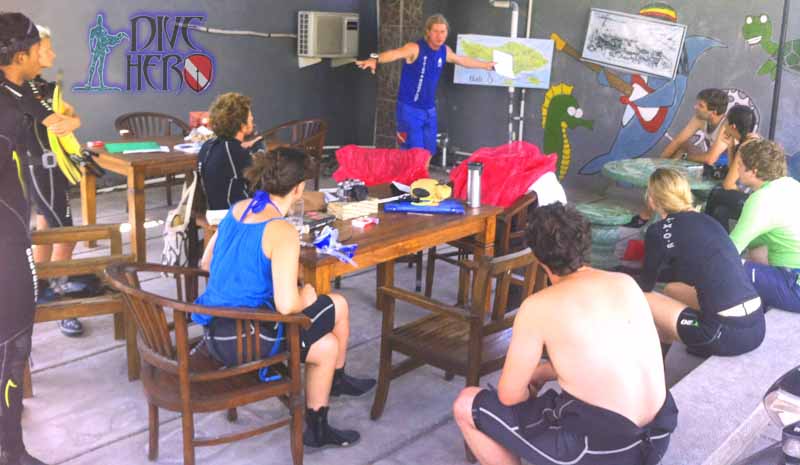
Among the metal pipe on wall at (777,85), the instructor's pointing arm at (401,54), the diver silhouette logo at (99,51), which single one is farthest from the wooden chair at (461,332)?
the diver silhouette logo at (99,51)

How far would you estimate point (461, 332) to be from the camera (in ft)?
11.1

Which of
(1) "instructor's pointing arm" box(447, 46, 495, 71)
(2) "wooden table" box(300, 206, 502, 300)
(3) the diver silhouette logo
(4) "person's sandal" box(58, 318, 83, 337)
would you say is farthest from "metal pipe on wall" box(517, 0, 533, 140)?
(4) "person's sandal" box(58, 318, 83, 337)

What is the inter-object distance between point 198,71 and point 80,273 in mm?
4313

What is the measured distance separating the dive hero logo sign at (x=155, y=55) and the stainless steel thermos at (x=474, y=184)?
4.14 metres

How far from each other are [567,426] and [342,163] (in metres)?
2.67

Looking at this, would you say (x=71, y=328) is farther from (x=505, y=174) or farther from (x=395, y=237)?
(x=505, y=174)

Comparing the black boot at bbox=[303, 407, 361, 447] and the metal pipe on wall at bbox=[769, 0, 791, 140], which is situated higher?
the metal pipe on wall at bbox=[769, 0, 791, 140]

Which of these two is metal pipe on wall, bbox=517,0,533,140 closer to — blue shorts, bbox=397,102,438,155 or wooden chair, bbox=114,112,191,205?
blue shorts, bbox=397,102,438,155

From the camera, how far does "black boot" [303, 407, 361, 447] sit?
3.17m

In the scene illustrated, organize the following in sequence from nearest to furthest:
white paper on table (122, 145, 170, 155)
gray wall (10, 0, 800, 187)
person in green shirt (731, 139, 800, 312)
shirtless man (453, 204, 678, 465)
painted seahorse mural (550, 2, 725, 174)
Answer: shirtless man (453, 204, 678, 465) < person in green shirt (731, 139, 800, 312) < white paper on table (122, 145, 170, 155) < gray wall (10, 0, 800, 187) < painted seahorse mural (550, 2, 725, 174)

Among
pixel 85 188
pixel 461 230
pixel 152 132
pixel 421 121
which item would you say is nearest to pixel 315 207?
pixel 461 230

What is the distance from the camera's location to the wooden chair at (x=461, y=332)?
10.0 feet

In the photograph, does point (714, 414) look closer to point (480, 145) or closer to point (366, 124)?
point (480, 145)

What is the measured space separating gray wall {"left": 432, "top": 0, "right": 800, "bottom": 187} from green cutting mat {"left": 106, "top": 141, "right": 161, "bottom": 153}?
13.4 ft
